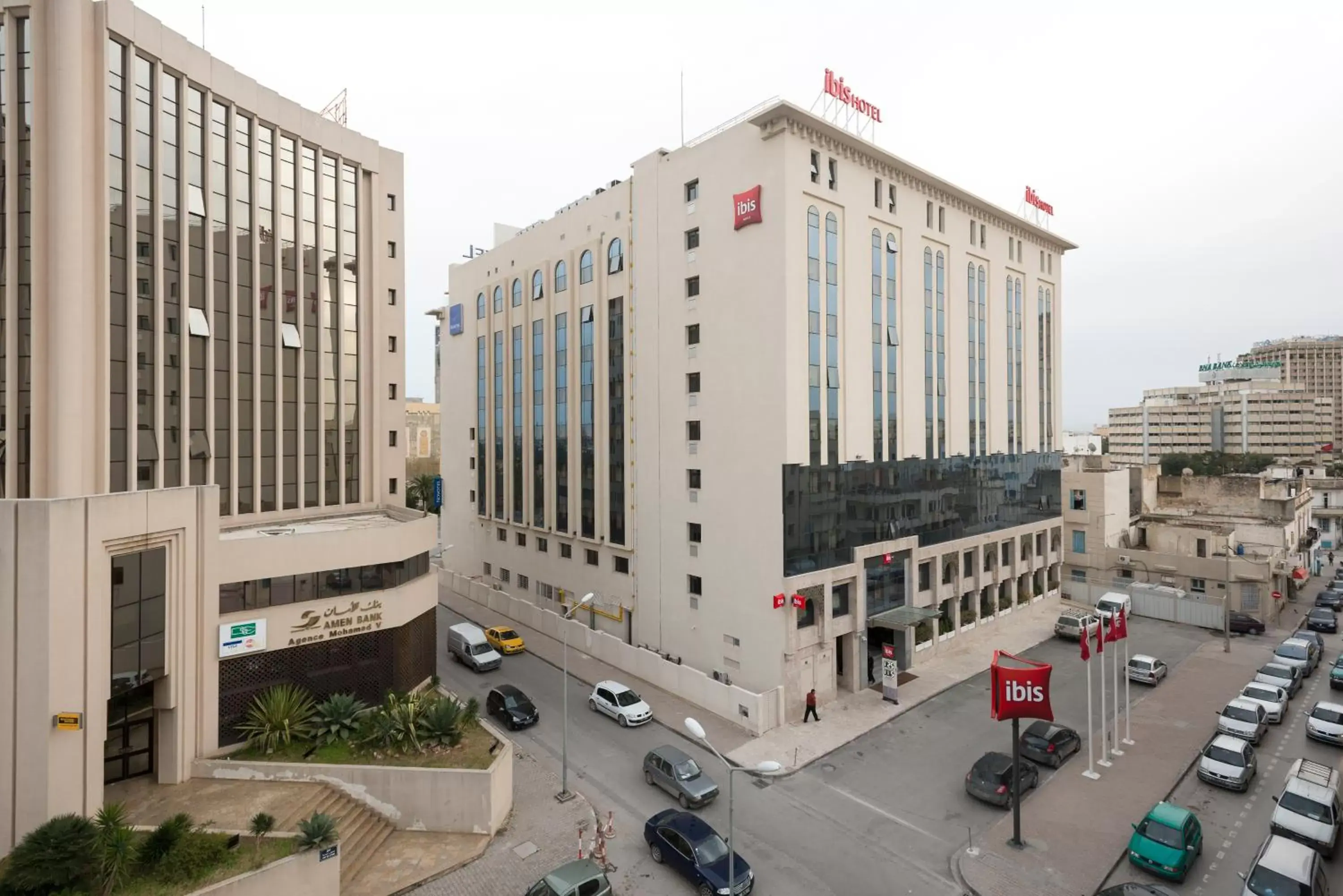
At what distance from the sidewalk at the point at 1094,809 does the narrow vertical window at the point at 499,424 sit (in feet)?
127

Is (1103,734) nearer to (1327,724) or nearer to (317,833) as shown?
(1327,724)

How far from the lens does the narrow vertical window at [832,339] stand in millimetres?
33094

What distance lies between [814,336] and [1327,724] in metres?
27.3

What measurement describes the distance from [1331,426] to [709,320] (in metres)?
197

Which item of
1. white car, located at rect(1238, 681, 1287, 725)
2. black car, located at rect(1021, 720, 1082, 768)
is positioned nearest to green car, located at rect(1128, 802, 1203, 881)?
black car, located at rect(1021, 720, 1082, 768)

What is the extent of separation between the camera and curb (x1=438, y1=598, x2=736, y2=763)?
92.4ft

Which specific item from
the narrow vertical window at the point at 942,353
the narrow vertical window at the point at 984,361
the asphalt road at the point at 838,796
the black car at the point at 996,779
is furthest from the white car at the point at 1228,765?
the narrow vertical window at the point at 984,361

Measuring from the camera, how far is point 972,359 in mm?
44031

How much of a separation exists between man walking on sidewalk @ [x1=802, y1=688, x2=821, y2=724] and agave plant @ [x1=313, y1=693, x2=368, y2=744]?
1846 centimetres

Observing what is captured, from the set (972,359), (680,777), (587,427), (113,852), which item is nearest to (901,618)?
(680,777)

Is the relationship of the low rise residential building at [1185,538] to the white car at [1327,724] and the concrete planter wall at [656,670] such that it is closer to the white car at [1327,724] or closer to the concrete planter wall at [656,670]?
the white car at [1327,724]

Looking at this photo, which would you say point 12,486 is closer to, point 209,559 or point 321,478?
point 209,559

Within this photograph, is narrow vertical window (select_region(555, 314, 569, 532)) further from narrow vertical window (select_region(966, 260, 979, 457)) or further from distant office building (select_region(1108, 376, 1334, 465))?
distant office building (select_region(1108, 376, 1334, 465))

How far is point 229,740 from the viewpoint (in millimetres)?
23688
